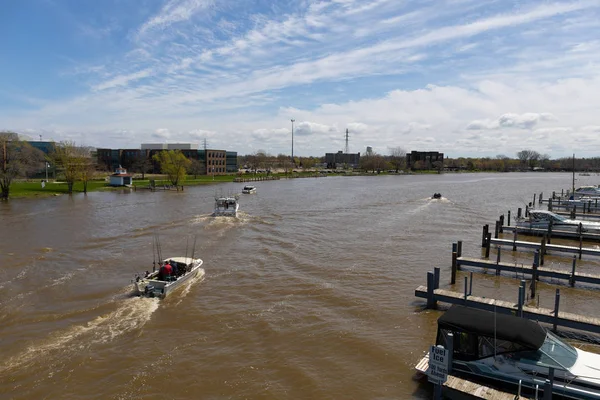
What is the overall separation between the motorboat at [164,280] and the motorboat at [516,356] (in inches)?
504

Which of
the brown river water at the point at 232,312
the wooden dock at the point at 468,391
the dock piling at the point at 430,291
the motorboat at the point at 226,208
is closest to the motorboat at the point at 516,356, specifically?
the wooden dock at the point at 468,391

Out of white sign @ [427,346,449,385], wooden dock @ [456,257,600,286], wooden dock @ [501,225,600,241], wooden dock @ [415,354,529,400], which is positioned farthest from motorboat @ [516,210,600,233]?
white sign @ [427,346,449,385]

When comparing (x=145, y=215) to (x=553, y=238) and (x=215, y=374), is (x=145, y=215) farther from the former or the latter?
(x=553, y=238)

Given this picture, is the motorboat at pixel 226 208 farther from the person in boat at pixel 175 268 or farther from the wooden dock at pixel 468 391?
the wooden dock at pixel 468 391

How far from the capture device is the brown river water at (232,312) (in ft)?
42.5

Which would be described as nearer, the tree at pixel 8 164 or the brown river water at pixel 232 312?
the brown river water at pixel 232 312

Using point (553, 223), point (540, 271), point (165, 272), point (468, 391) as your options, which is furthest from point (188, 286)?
point (553, 223)

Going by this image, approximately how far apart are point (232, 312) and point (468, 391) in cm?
1053

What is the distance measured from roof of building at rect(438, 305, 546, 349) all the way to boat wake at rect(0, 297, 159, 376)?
11974 millimetres

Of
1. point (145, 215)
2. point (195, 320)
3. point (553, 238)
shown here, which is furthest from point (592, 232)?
point (145, 215)

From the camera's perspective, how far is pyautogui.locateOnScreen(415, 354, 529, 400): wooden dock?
1030cm

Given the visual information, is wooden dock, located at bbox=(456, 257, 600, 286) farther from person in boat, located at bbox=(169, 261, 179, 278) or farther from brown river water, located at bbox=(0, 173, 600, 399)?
person in boat, located at bbox=(169, 261, 179, 278)

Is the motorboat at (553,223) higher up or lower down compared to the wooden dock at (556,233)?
higher up

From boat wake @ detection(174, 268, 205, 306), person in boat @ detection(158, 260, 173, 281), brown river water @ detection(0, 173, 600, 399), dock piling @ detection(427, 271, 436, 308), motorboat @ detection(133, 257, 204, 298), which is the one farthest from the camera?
person in boat @ detection(158, 260, 173, 281)
